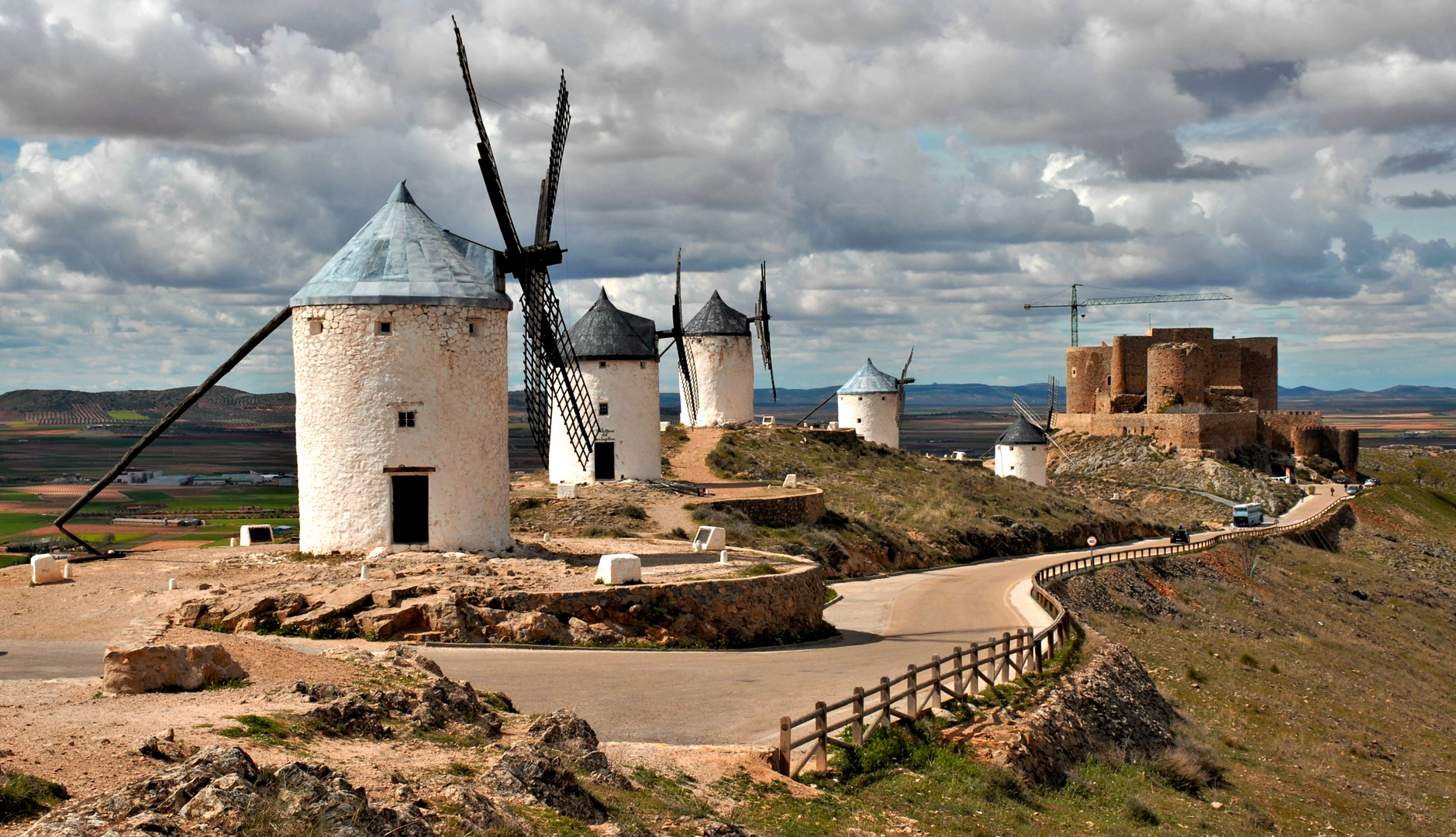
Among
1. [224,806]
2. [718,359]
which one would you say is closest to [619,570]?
[224,806]

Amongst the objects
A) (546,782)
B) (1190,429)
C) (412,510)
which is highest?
(412,510)

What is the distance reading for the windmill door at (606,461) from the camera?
124 feet

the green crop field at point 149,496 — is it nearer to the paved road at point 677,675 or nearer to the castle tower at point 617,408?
the castle tower at point 617,408

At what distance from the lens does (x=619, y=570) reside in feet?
60.9

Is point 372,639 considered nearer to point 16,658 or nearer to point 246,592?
point 246,592

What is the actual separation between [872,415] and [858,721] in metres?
46.1

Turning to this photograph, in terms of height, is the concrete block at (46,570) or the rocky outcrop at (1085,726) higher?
the concrete block at (46,570)

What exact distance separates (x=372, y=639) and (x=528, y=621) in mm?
2111

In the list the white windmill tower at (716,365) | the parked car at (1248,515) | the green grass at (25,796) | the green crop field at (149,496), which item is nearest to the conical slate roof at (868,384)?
the white windmill tower at (716,365)

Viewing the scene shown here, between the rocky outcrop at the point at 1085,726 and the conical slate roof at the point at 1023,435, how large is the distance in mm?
37561

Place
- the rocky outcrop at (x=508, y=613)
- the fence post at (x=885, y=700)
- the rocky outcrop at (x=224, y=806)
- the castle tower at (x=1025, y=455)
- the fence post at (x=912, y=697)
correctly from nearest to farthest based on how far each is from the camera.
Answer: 1. the rocky outcrop at (x=224, y=806)
2. the fence post at (x=885, y=700)
3. the fence post at (x=912, y=697)
4. the rocky outcrop at (x=508, y=613)
5. the castle tower at (x=1025, y=455)

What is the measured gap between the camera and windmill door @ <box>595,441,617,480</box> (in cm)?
3778

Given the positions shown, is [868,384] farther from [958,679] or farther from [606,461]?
[958,679]

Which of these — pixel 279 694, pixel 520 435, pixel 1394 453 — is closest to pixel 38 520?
pixel 279 694
